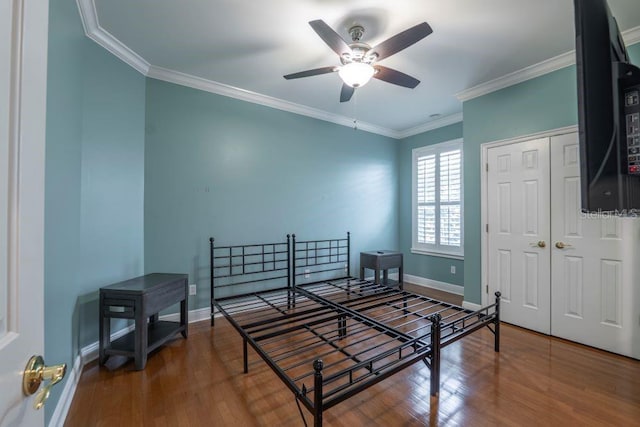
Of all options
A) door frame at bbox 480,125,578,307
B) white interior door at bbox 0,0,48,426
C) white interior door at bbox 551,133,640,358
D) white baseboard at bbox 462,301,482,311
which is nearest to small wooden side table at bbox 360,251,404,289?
white baseboard at bbox 462,301,482,311

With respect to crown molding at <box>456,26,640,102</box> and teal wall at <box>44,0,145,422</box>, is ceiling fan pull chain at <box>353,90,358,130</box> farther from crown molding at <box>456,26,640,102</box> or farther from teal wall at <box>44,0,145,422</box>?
teal wall at <box>44,0,145,422</box>

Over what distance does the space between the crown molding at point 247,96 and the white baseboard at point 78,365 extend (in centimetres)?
250

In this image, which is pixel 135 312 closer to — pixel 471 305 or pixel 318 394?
pixel 318 394

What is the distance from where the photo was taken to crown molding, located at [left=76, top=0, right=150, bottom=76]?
2002 millimetres

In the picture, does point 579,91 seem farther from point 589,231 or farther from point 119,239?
point 119,239

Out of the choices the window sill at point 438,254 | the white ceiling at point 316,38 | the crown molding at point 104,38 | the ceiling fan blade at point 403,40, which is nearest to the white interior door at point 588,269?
the white ceiling at point 316,38

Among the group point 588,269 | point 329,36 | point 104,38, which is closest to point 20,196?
point 329,36

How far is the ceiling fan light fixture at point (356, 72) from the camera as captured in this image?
207 centimetres

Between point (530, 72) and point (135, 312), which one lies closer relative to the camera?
point (135, 312)

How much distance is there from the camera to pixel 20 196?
57 cm

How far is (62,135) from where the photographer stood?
166cm

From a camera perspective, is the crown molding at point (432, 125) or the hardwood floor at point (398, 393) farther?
the crown molding at point (432, 125)

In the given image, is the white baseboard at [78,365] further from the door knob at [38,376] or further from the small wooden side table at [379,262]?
the small wooden side table at [379,262]

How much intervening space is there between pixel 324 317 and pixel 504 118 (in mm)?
2917
